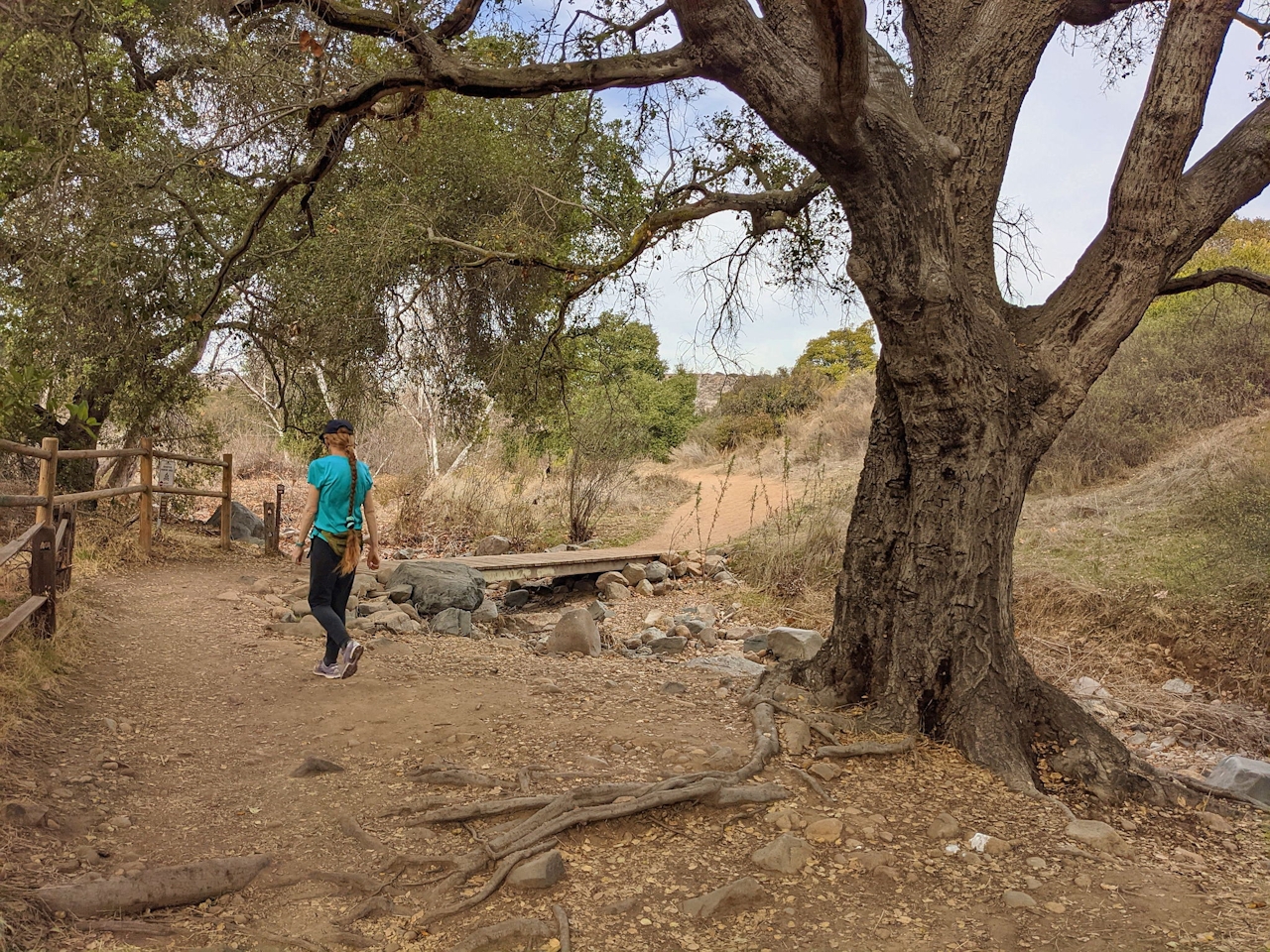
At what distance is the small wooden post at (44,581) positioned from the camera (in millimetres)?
6043

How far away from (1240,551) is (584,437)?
9143mm

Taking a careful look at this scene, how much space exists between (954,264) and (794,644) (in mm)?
3815

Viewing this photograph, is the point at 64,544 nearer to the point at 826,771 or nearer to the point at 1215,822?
the point at 826,771

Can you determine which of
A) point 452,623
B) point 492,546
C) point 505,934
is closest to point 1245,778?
point 505,934

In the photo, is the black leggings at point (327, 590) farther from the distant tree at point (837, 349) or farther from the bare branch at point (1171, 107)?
the distant tree at point (837, 349)

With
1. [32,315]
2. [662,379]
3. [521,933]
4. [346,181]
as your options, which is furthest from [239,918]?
[662,379]

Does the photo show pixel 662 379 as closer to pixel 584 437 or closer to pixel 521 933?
pixel 584 437

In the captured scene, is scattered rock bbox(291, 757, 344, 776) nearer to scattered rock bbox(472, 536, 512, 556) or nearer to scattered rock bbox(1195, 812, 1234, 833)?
scattered rock bbox(1195, 812, 1234, 833)

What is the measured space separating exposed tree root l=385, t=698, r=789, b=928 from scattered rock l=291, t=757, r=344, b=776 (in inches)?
32.1

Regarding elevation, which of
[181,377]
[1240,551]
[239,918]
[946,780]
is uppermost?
[181,377]

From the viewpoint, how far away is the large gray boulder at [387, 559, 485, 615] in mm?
9766

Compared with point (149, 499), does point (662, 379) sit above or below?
above

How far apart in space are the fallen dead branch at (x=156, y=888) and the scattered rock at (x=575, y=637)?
15.1 ft

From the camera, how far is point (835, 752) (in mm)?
4789
